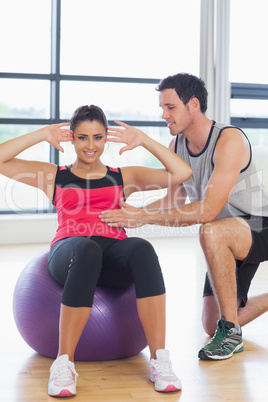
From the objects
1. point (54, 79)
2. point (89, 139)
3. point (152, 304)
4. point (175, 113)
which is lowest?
point (152, 304)

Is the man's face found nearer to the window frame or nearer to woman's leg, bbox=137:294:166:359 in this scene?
woman's leg, bbox=137:294:166:359

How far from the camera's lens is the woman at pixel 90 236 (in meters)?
1.67

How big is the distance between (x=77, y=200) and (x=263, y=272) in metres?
1.99

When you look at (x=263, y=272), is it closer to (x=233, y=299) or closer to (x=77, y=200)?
(x=233, y=299)

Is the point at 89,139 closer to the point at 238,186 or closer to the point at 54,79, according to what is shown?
the point at 238,186

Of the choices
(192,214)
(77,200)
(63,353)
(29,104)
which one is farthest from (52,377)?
(29,104)

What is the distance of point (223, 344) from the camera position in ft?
6.57

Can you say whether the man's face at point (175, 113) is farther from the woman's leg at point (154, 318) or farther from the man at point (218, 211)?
the woman's leg at point (154, 318)

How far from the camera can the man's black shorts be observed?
6.98ft

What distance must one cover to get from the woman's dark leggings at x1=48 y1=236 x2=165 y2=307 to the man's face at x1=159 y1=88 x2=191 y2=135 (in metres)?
0.60

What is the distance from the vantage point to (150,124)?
16.7ft

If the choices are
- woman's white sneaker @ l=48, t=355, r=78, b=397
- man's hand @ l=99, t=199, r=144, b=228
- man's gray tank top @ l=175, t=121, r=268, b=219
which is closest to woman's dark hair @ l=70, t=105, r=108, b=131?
man's hand @ l=99, t=199, r=144, b=228

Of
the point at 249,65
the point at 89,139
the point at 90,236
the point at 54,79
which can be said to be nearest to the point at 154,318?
the point at 90,236

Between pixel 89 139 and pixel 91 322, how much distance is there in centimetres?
63
